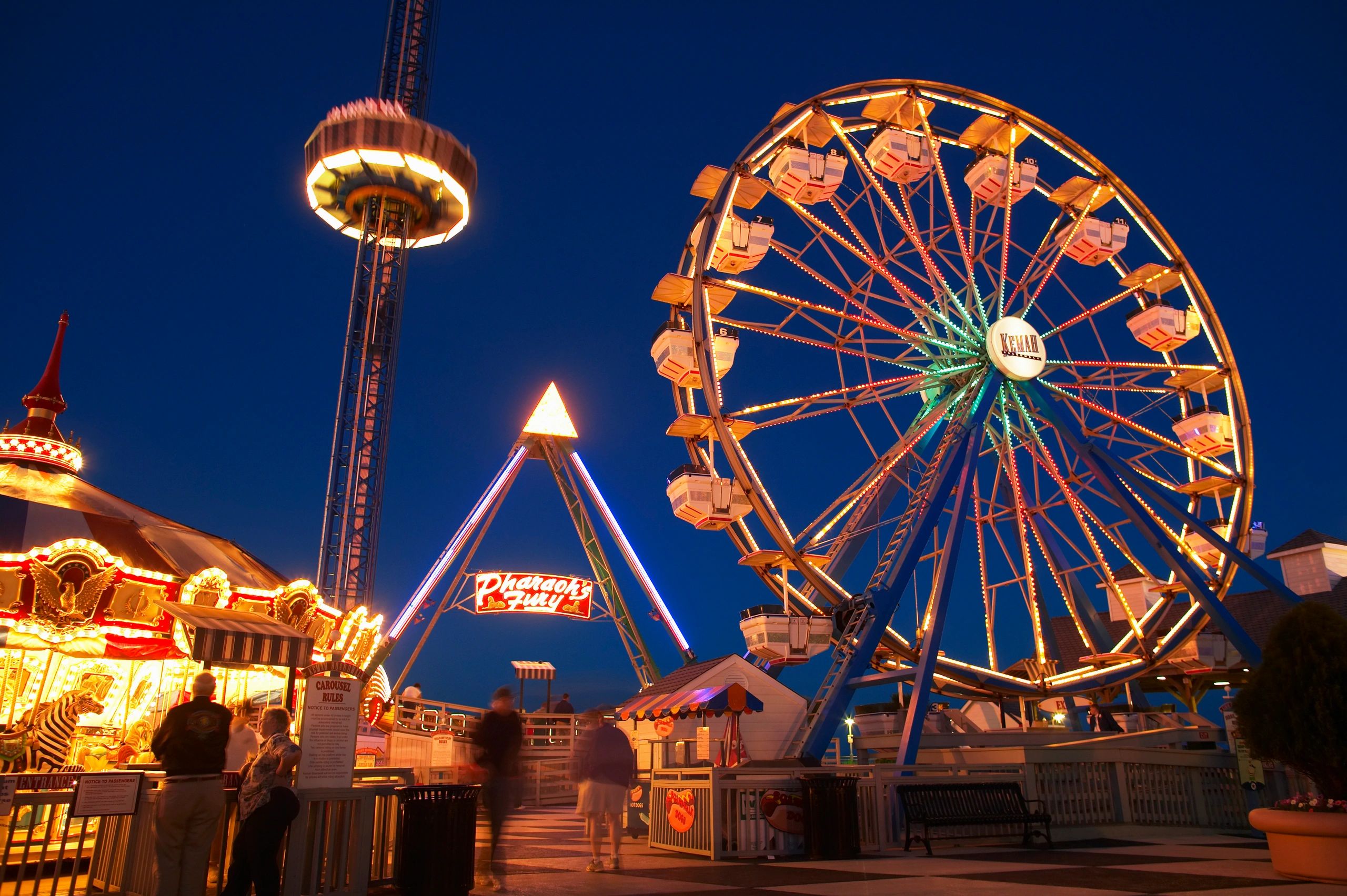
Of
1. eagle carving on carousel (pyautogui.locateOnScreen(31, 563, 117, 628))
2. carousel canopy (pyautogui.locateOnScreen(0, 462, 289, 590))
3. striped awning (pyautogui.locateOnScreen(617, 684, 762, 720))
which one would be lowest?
striped awning (pyautogui.locateOnScreen(617, 684, 762, 720))

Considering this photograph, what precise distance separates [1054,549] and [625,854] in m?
12.5

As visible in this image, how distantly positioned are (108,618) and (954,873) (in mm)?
11114

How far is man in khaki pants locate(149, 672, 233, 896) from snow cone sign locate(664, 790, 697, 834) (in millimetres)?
4909

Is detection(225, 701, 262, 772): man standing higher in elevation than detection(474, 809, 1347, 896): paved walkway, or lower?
higher

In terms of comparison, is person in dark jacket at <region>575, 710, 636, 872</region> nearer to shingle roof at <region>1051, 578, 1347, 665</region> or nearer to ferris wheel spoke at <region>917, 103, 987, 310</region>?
ferris wheel spoke at <region>917, 103, 987, 310</region>

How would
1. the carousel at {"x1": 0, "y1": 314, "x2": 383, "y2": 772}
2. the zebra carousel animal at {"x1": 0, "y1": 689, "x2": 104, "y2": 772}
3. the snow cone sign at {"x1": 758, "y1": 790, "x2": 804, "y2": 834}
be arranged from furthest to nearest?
the carousel at {"x1": 0, "y1": 314, "x2": 383, "y2": 772} → the zebra carousel animal at {"x1": 0, "y1": 689, "x2": 104, "y2": 772} → the snow cone sign at {"x1": 758, "y1": 790, "x2": 804, "y2": 834}

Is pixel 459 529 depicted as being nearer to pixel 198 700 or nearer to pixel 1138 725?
pixel 1138 725

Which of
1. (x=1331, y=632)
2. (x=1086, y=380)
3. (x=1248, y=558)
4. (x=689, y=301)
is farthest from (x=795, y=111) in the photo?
(x=1331, y=632)

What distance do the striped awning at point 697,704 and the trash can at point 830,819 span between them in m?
2.29

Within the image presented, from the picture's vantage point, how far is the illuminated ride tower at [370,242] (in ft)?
94.5

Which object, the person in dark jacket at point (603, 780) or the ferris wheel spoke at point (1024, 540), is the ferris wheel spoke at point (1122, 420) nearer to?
the ferris wheel spoke at point (1024, 540)

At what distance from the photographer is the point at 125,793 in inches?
252

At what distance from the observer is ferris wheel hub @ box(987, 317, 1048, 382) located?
16.7 meters

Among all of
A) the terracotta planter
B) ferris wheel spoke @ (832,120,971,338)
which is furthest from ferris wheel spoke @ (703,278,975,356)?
the terracotta planter
